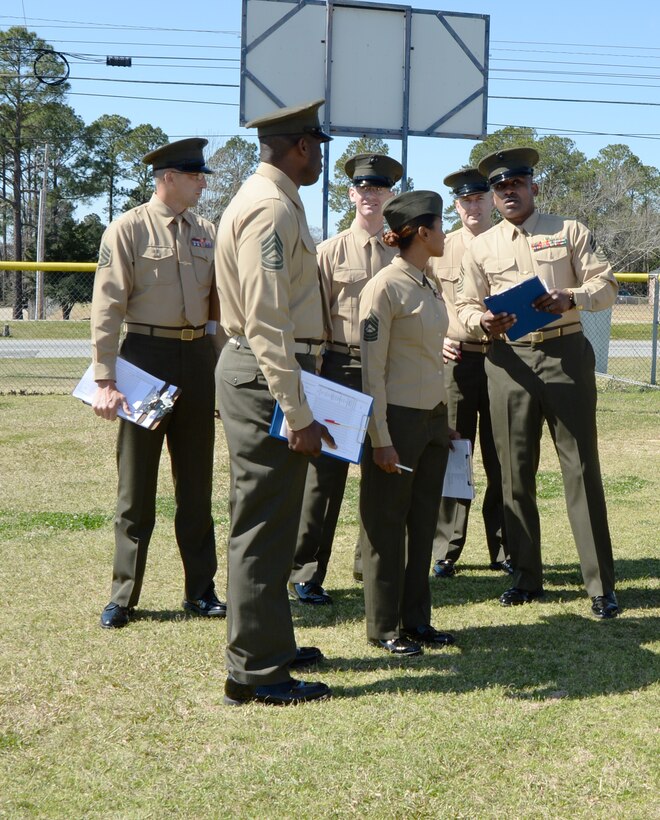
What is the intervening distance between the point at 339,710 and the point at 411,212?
208cm

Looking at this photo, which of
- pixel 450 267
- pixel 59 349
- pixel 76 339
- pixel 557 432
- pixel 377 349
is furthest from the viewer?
pixel 76 339

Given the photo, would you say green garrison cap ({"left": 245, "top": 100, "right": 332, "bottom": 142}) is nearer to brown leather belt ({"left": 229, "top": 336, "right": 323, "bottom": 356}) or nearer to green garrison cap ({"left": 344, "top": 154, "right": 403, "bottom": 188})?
brown leather belt ({"left": 229, "top": 336, "right": 323, "bottom": 356})

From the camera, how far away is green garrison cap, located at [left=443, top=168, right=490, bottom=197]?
5840 mm

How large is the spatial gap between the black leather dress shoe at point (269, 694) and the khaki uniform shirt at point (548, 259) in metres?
2.14

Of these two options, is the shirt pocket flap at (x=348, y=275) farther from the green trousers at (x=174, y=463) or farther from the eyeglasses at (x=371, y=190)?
the green trousers at (x=174, y=463)

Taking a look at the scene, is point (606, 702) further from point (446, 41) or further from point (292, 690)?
point (446, 41)

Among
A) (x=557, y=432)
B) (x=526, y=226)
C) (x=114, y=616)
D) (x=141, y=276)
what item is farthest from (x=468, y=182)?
(x=114, y=616)

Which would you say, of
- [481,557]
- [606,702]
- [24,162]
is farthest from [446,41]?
[24,162]

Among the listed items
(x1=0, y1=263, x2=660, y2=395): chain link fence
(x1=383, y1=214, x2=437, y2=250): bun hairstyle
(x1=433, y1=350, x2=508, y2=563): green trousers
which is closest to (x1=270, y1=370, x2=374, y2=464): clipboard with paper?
(x1=383, y1=214, x2=437, y2=250): bun hairstyle

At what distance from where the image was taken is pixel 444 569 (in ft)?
19.0

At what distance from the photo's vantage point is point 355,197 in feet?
18.3

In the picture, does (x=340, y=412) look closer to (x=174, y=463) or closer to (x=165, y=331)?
(x=165, y=331)

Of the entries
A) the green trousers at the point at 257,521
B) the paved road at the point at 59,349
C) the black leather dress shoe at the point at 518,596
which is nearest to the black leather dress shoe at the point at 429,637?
the black leather dress shoe at the point at 518,596

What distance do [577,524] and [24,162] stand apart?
53.8 metres
